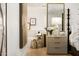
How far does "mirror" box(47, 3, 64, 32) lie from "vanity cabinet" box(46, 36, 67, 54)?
5.3 inches

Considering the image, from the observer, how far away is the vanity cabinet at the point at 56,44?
154cm

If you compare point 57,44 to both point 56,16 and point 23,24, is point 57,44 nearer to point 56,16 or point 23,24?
point 56,16

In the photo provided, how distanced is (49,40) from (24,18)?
45 centimetres

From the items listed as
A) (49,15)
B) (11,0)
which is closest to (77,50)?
(49,15)

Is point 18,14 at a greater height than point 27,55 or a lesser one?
greater

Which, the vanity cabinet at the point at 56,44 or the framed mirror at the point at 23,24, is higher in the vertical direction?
the framed mirror at the point at 23,24

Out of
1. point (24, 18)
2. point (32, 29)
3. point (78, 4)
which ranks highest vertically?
point (78, 4)

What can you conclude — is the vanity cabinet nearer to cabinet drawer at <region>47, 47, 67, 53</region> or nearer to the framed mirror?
cabinet drawer at <region>47, 47, 67, 53</region>

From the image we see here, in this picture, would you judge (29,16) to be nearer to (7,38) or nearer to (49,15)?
(49,15)

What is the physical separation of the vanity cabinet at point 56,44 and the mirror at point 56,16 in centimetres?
13

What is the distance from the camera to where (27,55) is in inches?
62.9

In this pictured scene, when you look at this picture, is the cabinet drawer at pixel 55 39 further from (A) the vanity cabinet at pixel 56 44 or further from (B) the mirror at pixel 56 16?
(B) the mirror at pixel 56 16

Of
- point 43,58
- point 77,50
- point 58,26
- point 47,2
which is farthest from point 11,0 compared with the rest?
point 77,50

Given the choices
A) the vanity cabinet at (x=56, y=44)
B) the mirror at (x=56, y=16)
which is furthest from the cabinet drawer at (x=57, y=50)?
the mirror at (x=56, y=16)
